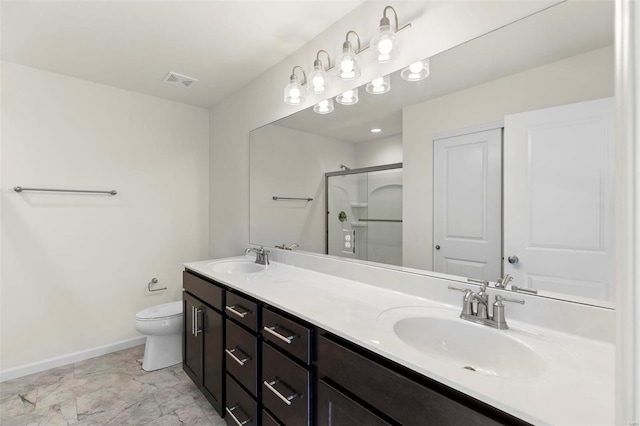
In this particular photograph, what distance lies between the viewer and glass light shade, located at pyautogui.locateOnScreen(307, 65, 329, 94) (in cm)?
171

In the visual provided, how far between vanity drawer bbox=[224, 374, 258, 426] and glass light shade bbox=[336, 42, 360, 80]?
5.39ft

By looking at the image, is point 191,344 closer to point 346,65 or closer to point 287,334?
point 287,334

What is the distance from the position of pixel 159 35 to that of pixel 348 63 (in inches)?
48.4

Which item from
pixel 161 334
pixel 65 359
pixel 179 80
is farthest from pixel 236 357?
pixel 179 80

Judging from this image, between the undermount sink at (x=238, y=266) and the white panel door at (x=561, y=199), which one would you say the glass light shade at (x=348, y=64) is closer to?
the white panel door at (x=561, y=199)

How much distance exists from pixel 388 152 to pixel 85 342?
2858 millimetres

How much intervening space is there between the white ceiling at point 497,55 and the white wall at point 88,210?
205 cm

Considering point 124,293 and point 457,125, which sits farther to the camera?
point 124,293

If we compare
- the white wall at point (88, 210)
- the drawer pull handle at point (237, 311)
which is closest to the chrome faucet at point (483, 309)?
the drawer pull handle at point (237, 311)

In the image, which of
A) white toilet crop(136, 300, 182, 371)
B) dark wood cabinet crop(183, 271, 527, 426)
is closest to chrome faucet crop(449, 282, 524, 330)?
dark wood cabinet crop(183, 271, 527, 426)

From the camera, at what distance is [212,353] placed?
1.73 metres

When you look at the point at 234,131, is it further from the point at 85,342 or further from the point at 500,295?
the point at 500,295

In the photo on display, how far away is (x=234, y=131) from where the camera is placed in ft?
8.95

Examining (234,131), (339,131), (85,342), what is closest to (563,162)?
(339,131)
